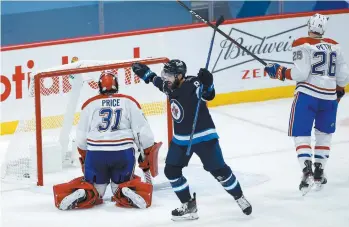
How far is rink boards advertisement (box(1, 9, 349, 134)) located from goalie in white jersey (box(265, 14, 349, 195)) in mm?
2673

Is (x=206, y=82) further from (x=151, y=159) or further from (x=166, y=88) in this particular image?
(x=151, y=159)

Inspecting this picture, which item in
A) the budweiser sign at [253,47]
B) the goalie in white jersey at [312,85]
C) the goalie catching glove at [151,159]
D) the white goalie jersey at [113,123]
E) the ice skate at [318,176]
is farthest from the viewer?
the budweiser sign at [253,47]

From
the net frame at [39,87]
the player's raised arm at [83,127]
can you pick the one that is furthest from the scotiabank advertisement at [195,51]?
the player's raised arm at [83,127]

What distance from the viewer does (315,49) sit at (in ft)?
24.2

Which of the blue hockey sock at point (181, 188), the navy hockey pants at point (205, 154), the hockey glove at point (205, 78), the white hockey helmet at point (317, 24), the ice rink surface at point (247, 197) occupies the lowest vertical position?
the ice rink surface at point (247, 197)

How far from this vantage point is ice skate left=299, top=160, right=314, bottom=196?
24.2 ft

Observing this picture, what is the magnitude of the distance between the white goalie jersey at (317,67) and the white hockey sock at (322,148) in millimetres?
286

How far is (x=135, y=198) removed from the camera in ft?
23.1

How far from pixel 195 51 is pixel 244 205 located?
3821 mm

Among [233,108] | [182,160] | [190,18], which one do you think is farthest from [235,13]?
[182,160]

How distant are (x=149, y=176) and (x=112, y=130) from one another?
53 centimetres

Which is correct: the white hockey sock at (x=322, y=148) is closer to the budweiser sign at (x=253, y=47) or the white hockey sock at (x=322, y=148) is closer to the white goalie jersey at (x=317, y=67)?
the white goalie jersey at (x=317, y=67)

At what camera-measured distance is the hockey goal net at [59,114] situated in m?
7.77

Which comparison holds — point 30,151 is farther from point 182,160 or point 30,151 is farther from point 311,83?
point 311,83
